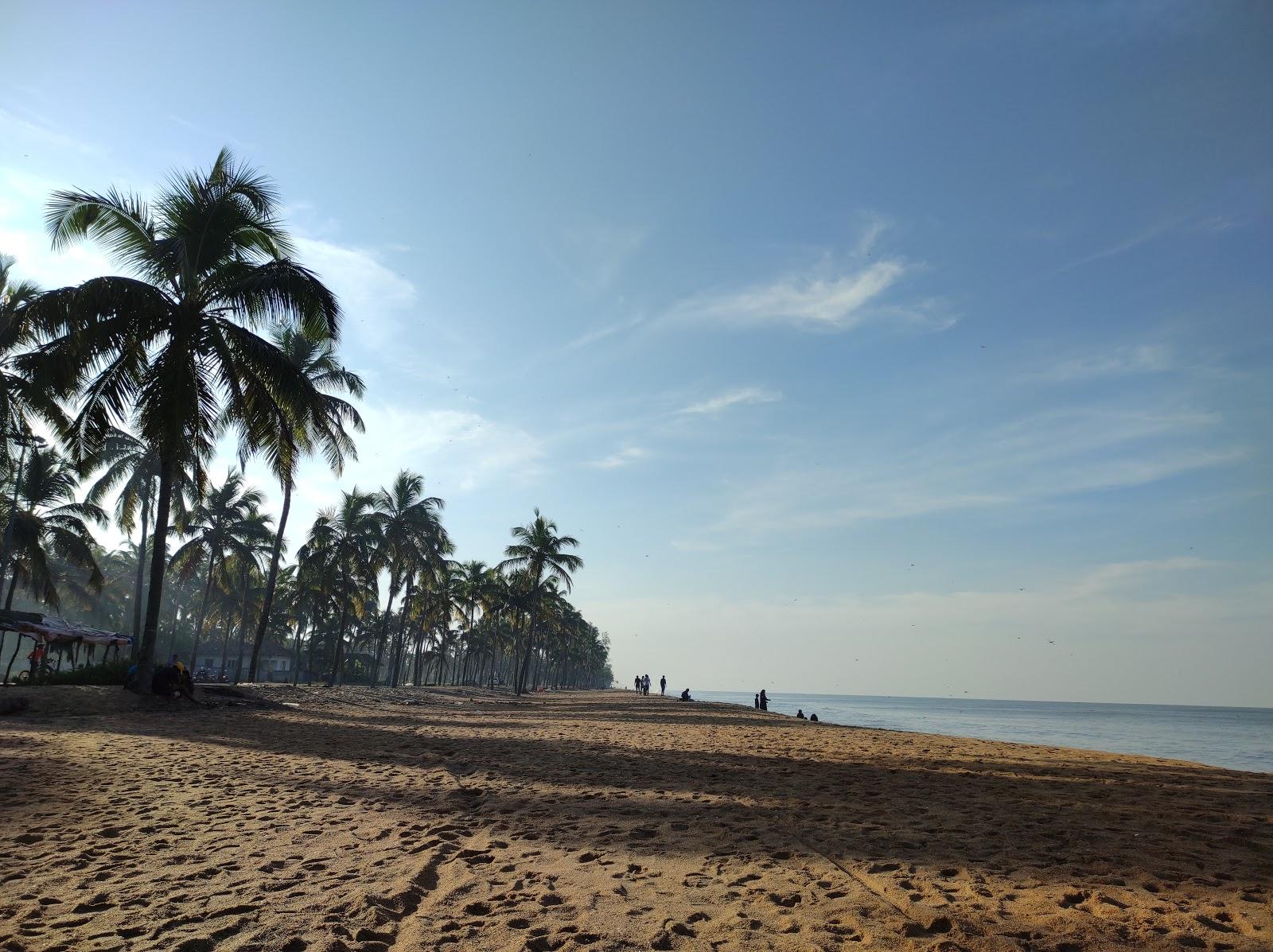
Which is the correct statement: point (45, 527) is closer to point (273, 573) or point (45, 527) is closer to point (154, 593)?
point (273, 573)

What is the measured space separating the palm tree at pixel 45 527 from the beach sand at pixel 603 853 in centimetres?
1887

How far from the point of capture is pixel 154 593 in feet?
56.3

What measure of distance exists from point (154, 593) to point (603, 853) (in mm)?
16276

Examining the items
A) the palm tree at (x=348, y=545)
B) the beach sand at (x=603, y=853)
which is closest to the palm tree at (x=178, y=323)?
the beach sand at (x=603, y=853)

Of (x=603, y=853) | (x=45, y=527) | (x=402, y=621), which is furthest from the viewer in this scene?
(x=402, y=621)

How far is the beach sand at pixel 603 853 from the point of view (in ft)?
13.6

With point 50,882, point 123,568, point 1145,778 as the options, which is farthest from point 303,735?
point 123,568

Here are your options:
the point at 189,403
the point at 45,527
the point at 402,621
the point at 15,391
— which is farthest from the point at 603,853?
the point at 402,621

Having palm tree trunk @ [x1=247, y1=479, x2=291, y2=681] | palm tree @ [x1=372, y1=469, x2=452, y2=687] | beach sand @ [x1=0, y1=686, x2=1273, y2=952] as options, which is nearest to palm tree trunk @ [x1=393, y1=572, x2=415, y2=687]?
palm tree @ [x1=372, y1=469, x2=452, y2=687]

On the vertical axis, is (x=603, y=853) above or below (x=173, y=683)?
below

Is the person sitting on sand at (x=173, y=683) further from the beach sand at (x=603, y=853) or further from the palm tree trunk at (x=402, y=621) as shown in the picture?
the palm tree trunk at (x=402, y=621)

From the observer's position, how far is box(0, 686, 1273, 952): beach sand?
4152 millimetres

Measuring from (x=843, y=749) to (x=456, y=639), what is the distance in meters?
80.1

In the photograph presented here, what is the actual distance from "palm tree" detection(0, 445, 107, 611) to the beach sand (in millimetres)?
18867
